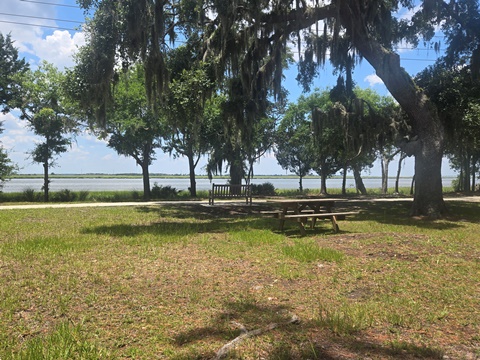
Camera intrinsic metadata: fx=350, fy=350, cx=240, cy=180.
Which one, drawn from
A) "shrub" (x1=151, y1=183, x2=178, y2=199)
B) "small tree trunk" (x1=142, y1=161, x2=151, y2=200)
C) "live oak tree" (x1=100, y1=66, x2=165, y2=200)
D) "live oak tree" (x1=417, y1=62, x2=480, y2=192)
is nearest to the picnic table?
"live oak tree" (x1=417, y1=62, x2=480, y2=192)

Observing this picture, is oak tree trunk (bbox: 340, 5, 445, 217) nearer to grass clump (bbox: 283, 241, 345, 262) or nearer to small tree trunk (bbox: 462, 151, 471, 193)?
grass clump (bbox: 283, 241, 345, 262)

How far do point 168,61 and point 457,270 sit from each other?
10.4 meters

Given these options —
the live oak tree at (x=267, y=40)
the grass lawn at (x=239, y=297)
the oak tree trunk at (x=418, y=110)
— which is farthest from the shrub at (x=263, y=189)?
the grass lawn at (x=239, y=297)

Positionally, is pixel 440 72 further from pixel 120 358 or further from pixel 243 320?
pixel 120 358

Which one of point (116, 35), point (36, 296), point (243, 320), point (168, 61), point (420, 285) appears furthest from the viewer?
point (168, 61)

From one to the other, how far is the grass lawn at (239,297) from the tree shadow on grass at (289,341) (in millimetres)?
15

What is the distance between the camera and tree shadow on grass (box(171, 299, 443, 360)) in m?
2.81

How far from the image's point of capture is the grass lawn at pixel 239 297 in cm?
298

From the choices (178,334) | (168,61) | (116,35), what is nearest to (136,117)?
(168,61)

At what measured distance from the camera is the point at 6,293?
4062mm

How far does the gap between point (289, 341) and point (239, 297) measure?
47.6 inches

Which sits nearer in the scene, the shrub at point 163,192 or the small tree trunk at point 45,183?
the small tree trunk at point 45,183

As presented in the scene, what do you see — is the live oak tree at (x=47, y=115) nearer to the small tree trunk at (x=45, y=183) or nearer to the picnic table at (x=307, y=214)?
the small tree trunk at (x=45, y=183)

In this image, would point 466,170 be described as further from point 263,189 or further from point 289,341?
point 289,341
